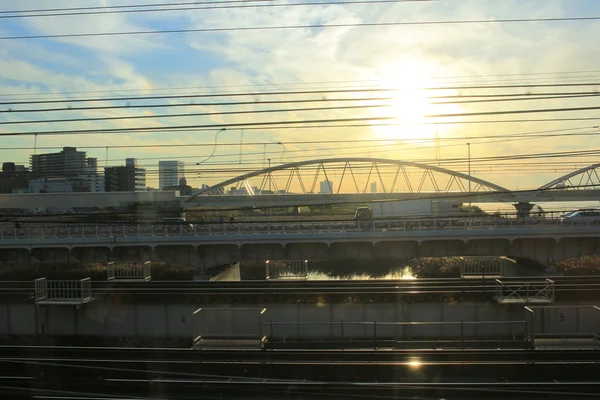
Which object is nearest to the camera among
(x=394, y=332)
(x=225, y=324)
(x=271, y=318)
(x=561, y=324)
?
(x=225, y=324)

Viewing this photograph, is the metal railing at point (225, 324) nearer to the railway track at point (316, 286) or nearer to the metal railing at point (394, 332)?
the metal railing at point (394, 332)

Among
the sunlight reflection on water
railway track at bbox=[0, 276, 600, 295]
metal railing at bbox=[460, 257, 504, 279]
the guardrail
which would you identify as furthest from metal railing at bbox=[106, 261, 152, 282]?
metal railing at bbox=[460, 257, 504, 279]

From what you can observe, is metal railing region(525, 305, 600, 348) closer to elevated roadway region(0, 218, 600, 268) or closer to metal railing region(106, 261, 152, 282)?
elevated roadway region(0, 218, 600, 268)

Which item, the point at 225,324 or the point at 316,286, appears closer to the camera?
the point at 225,324

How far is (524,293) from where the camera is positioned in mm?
13094

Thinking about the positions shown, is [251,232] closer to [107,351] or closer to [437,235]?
[437,235]

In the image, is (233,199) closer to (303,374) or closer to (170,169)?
(170,169)

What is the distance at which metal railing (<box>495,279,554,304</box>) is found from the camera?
11984 mm

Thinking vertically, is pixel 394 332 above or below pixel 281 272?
below

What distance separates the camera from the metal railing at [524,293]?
472 inches

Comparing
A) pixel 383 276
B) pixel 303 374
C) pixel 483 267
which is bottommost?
pixel 383 276

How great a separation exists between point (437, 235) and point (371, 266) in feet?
32.8

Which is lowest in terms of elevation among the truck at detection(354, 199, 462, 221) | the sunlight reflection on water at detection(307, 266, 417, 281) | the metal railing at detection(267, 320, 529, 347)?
the sunlight reflection on water at detection(307, 266, 417, 281)

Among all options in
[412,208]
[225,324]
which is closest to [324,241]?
[225,324]
